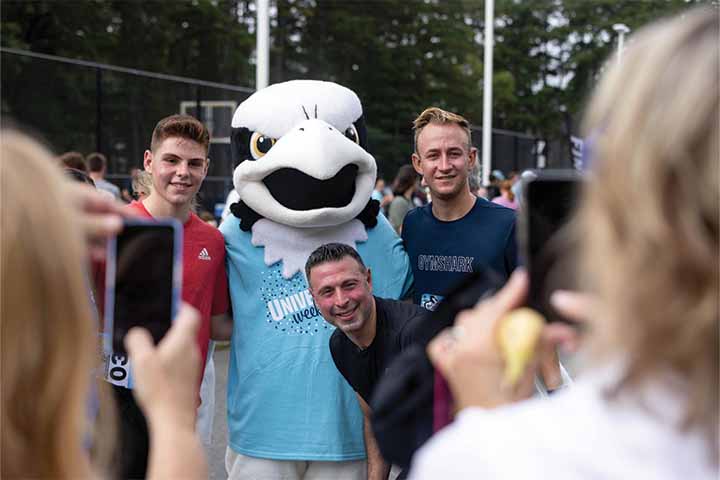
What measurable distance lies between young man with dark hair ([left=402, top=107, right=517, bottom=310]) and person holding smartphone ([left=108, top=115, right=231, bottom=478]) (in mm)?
854

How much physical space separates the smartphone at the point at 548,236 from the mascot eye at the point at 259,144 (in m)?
2.93

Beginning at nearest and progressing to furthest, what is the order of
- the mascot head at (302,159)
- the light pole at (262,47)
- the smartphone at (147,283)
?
the smartphone at (147,283) → the mascot head at (302,159) → the light pole at (262,47)

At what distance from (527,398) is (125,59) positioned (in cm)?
2465

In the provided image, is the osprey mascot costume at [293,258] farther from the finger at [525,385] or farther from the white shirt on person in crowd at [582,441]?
the white shirt on person in crowd at [582,441]

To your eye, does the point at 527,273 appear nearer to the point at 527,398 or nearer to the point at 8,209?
the point at 527,398

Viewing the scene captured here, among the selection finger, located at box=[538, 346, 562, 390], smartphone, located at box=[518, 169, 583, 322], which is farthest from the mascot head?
smartphone, located at box=[518, 169, 583, 322]

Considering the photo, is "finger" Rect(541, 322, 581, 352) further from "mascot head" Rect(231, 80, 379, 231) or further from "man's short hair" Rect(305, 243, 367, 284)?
"mascot head" Rect(231, 80, 379, 231)

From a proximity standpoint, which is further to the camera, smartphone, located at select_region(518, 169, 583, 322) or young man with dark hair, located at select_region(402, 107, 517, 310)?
young man with dark hair, located at select_region(402, 107, 517, 310)

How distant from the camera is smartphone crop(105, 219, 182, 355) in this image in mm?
1807

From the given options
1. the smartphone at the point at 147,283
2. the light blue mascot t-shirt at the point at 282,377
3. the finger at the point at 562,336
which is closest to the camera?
the finger at the point at 562,336

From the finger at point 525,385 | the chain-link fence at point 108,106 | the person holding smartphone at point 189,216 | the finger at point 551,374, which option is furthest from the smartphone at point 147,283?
the chain-link fence at point 108,106

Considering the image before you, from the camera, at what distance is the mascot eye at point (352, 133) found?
4.91m

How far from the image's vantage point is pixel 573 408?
1.39 m

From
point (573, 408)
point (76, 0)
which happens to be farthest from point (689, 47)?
point (76, 0)
